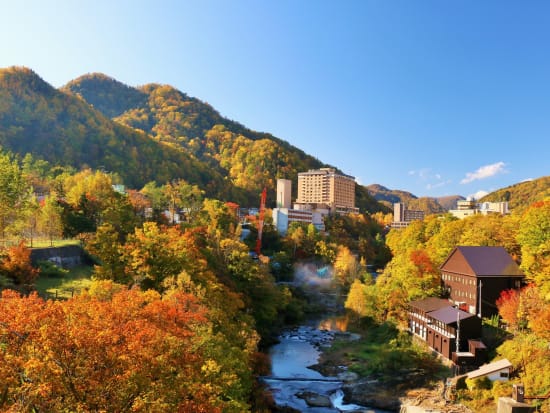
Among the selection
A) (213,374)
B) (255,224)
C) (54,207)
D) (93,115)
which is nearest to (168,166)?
(93,115)

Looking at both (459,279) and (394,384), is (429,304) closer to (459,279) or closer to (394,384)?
(459,279)

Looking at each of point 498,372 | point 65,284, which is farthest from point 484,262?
point 65,284

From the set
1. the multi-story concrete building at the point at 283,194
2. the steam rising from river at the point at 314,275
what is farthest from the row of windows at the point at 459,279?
the multi-story concrete building at the point at 283,194

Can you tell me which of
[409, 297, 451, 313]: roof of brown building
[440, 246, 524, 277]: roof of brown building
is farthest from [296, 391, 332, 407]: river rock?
[440, 246, 524, 277]: roof of brown building

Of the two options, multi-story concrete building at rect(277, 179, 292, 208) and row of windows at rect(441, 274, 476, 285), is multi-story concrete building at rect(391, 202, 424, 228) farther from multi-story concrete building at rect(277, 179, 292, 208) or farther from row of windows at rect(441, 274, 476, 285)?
row of windows at rect(441, 274, 476, 285)

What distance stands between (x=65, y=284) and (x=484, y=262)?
3099cm

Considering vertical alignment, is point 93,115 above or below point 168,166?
above

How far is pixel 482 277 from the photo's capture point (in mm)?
32906

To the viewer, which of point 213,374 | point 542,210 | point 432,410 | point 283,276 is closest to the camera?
point 213,374

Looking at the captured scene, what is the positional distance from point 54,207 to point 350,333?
99.7ft

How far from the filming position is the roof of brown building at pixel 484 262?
109ft

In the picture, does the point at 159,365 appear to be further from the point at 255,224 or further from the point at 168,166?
the point at 168,166

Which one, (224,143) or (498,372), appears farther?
(224,143)

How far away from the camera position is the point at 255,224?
79.8 meters
